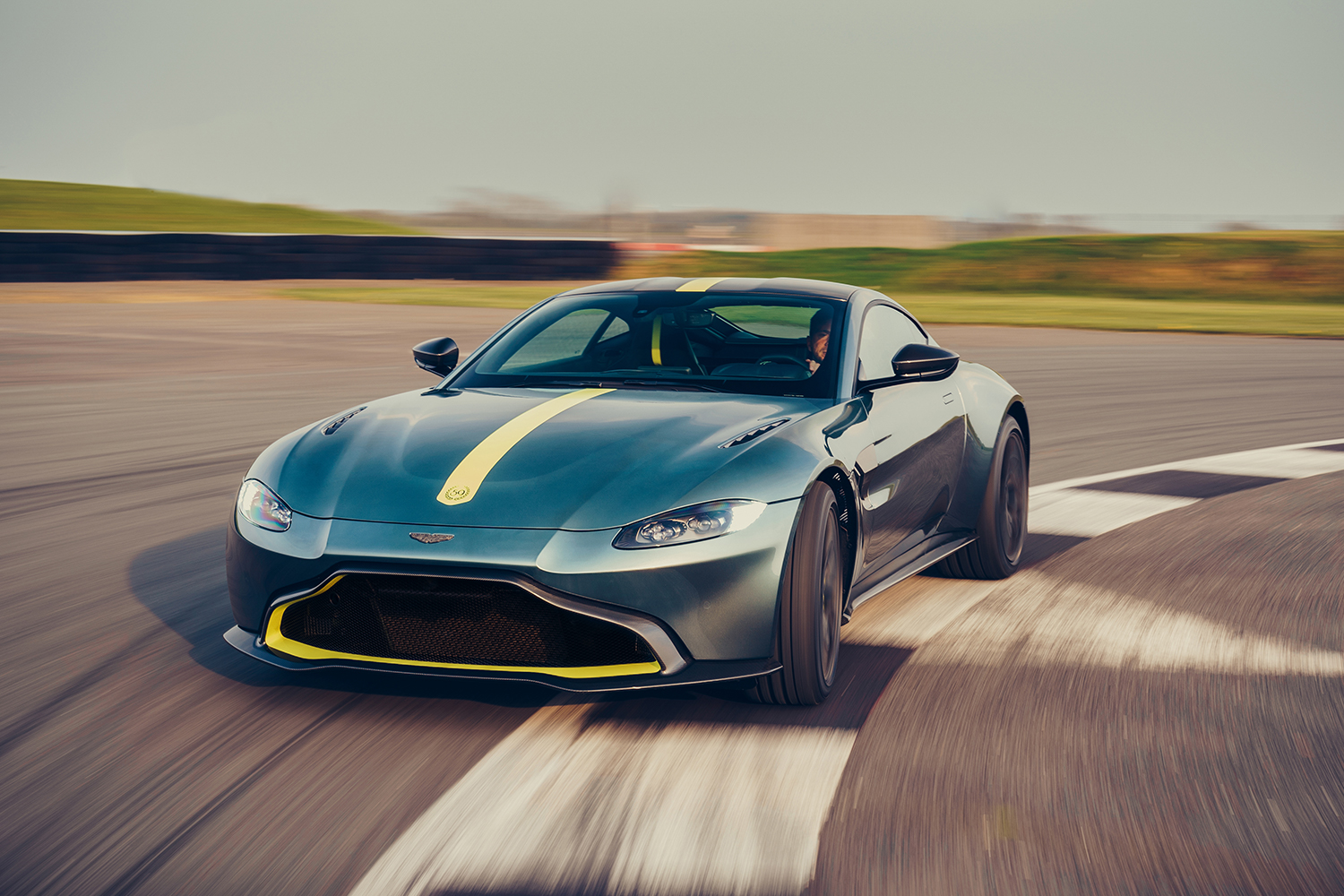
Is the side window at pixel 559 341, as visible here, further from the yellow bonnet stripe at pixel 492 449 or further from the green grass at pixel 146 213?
the green grass at pixel 146 213

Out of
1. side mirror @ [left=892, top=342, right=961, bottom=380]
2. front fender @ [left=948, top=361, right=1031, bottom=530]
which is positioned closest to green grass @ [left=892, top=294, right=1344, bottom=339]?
front fender @ [left=948, top=361, right=1031, bottom=530]

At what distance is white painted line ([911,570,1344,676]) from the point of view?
4.39 m

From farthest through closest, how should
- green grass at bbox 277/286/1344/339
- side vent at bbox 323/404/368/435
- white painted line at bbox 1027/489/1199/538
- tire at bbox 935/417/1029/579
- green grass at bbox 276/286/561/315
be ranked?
green grass at bbox 276/286/561/315
green grass at bbox 277/286/1344/339
white painted line at bbox 1027/489/1199/538
tire at bbox 935/417/1029/579
side vent at bbox 323/404/368/435

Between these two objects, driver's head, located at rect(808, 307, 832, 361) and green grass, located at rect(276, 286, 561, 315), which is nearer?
driver's head, located at rect(808, 307, 832, 361)

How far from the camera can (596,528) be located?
3.52m

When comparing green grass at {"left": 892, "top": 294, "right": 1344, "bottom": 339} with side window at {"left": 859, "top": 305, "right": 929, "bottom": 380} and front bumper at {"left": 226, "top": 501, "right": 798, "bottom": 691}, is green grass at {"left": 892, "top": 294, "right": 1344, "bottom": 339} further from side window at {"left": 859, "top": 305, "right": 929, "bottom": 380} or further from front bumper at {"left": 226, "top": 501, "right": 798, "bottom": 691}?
front bumper at {"left": 226, "top": 501, "right": 798, "bottom": 691}

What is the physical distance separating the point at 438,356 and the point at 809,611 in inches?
86.9

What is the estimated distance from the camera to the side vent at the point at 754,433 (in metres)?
3.91

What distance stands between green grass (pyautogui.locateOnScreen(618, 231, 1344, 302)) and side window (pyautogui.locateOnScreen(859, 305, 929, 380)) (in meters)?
28.6

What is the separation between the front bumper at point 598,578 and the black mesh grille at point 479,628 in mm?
29

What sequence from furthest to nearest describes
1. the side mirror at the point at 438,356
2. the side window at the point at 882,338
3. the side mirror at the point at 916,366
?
the side mirror at the point at 438,356 < the side window at the point at 882,338 < the side mirror at the point at 916,366

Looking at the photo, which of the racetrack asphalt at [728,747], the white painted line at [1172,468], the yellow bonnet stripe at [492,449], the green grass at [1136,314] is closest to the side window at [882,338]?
the racetrack asphalt at [728,747]

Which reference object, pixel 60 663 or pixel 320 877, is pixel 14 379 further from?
pixel 320 877

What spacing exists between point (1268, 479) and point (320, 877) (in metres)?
6.98
